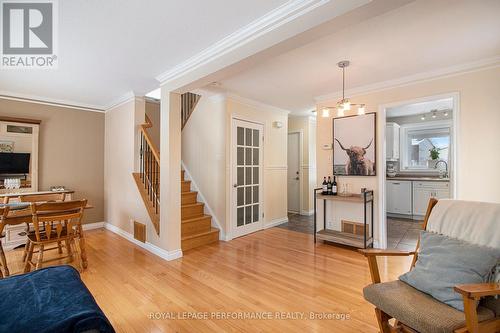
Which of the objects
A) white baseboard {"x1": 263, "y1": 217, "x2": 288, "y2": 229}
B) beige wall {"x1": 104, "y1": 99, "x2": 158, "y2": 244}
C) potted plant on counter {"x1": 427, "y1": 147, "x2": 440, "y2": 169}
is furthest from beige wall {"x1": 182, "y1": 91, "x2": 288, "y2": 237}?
potted plant on counter {"x1": 427, "y1": 147, "x2": 440, "y2": 169}

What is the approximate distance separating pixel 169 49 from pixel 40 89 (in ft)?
9.29

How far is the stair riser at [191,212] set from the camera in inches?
160

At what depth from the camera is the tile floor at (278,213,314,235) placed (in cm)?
484

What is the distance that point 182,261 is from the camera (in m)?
3.24

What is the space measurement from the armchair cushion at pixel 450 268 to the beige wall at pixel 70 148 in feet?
17.4

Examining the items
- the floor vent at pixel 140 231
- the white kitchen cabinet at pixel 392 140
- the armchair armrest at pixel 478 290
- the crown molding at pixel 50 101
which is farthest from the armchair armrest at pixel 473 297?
the crown molding at pixel 50 101

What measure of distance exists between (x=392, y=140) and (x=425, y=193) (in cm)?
144

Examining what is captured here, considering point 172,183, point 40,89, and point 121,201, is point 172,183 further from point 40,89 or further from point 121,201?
point 40,89

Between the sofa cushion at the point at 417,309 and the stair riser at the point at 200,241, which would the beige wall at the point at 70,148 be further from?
the sofa cushion at the point at 417,309

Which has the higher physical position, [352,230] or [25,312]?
[25,312]

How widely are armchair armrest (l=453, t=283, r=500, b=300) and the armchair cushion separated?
156mm

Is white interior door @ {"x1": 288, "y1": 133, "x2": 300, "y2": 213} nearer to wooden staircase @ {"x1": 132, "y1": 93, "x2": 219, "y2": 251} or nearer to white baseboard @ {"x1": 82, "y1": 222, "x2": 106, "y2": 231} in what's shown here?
wooden staircase @ {"x1": 132, "y1": 93, "x2": 219, "y2": 251}

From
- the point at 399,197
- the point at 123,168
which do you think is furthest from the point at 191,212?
the point at 399,197

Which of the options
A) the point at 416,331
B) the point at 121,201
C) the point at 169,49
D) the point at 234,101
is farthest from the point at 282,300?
the point at 121,201
